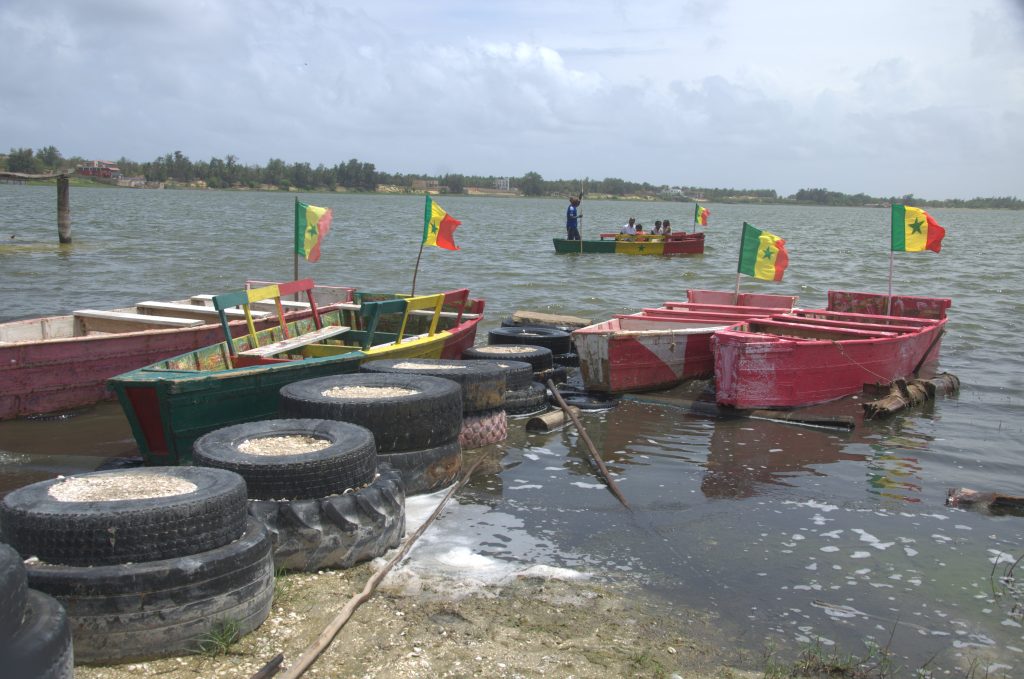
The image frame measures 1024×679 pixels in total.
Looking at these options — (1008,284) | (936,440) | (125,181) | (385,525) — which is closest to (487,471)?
(385,525)

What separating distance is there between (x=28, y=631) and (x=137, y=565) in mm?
798

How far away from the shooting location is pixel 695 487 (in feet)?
26.6

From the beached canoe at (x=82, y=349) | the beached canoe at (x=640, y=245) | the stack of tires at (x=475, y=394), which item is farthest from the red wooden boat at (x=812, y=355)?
the beached canoe at (x=640, y=245)

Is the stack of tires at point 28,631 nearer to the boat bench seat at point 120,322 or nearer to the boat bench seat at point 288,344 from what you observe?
the boat bench seat at point 288,344

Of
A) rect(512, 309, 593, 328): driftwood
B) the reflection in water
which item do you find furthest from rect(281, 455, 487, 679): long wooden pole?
rect(512, 309, 593, 328): driftwood

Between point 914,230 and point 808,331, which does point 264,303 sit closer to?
point 808,331

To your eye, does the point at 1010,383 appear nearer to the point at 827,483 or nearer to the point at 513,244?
the point at 827,483

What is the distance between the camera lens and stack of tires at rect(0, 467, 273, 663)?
427 cm

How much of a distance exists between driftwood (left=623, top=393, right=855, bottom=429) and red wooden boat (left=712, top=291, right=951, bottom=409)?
0.13 metres

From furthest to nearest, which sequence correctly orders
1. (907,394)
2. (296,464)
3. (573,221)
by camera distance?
(573,221)
(907,394)
(296,464)

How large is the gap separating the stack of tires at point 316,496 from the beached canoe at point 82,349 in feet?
17.3

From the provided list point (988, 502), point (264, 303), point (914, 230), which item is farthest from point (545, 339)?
point (988, 502)

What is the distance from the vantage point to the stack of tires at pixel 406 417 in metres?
6.95

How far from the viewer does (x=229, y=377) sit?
796 centimetres
